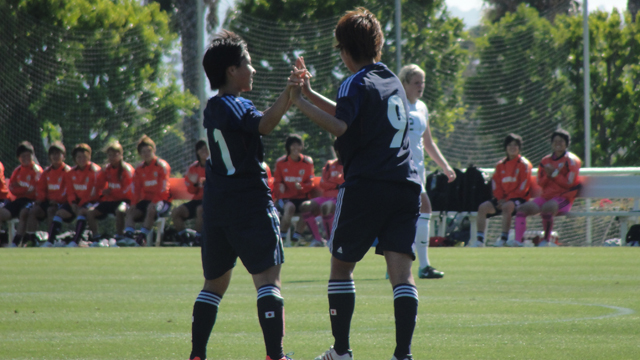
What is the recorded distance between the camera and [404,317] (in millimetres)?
4215

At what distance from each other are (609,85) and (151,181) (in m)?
14.2

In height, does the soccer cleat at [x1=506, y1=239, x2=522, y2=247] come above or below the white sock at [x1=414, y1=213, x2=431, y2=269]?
below

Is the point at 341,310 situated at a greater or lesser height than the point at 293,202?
lesser

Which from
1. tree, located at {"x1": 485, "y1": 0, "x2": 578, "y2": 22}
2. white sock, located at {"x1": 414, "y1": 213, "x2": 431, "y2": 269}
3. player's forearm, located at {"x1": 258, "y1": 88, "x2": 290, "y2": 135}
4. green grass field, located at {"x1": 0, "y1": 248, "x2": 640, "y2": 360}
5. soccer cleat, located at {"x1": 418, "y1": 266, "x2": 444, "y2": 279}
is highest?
tree, located at {"x1": 485, "y1": 0, "x2": 578, "y2": 22}

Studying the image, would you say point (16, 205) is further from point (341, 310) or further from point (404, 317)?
point (404, 317)

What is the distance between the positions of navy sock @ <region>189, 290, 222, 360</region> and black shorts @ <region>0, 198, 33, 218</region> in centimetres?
1370

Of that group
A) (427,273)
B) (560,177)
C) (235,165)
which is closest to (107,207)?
(560,177)

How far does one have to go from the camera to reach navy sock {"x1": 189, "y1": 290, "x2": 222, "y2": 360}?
169 inches

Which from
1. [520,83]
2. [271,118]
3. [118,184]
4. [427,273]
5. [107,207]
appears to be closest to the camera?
[271,118]

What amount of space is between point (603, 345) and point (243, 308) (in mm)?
2957

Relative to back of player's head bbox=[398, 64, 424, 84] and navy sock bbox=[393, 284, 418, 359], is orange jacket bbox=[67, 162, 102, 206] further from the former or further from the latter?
navy sock bbox=[393, 284, 418, 359]

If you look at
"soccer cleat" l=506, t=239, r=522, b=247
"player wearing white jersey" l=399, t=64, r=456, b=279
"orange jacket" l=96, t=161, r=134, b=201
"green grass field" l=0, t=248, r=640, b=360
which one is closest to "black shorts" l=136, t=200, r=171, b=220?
"orange jacket" l=96, t=161, r=134, b=201

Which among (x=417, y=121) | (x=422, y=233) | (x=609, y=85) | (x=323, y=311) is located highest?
(x=609, y=85)

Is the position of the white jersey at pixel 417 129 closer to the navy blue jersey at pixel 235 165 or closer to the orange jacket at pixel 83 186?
the navy blue jersey at pixel 235 165
